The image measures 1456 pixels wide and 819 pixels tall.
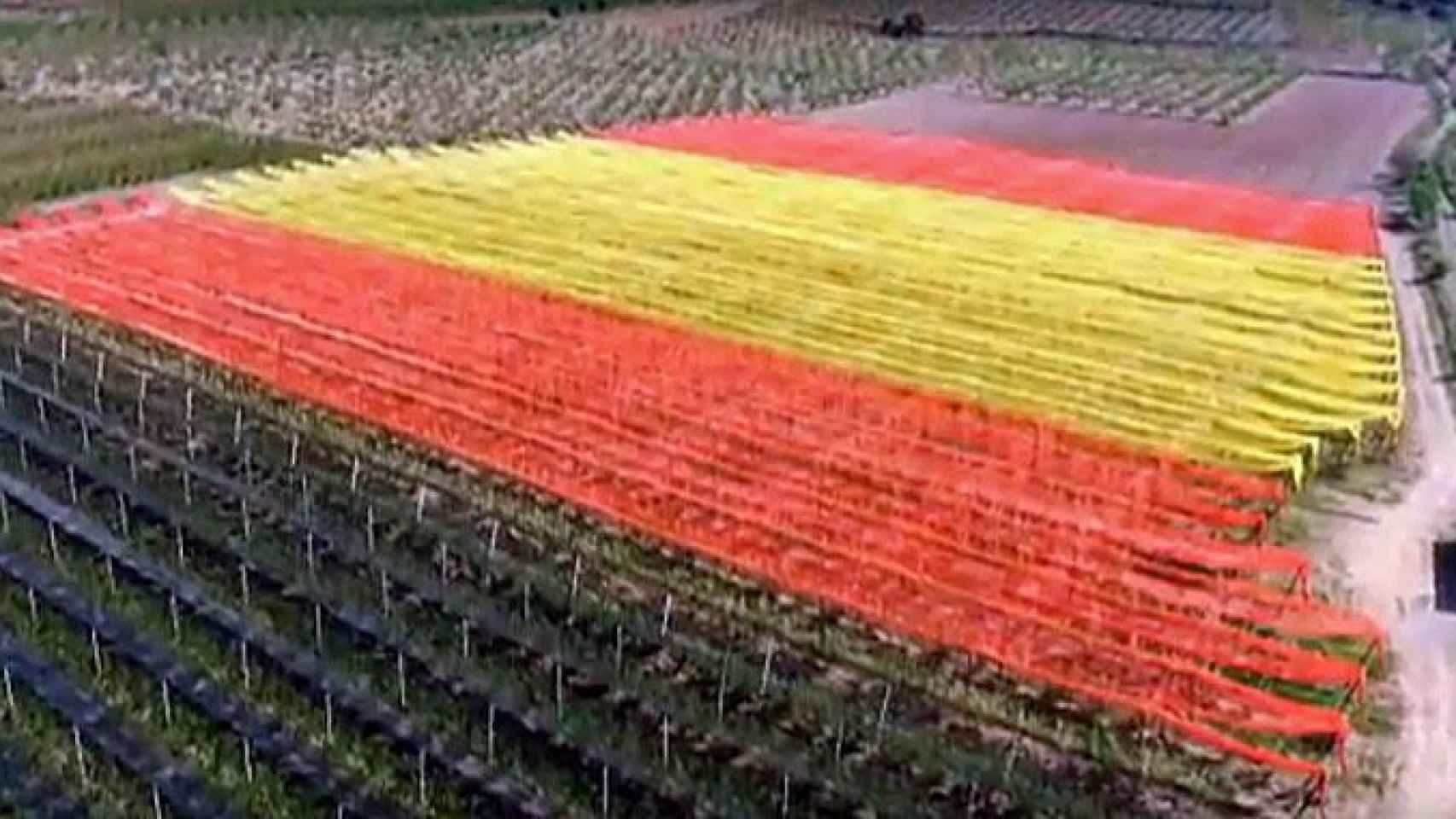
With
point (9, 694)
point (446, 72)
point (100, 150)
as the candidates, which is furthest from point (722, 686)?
point (446, 72)

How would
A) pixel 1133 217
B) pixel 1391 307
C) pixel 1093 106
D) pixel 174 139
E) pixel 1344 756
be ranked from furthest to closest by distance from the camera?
pixel 1093 106 → pixel 174 139 → pixel 1133 217 → pixel 1391 307 → pixel 1344 756

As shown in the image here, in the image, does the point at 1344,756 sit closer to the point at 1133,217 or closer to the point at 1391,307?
the point at 1391,307

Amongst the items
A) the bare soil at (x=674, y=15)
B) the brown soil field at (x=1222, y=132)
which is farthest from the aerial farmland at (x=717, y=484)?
the bare soil at (x=674, y=15)

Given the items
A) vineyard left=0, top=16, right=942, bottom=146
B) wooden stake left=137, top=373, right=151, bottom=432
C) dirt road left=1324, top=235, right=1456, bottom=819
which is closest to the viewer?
dirt road left=1324, top=235, right=1456, bottom=819

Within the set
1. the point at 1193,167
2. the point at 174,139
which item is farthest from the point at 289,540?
the point at 1193,167

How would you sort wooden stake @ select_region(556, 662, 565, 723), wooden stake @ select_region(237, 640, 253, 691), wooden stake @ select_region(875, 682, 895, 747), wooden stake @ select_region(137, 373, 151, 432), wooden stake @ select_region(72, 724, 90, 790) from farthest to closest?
wooden stake @ select_region(137, 373, 151, 432), wooden stake @ select_region(237, 640, 253, 691), wooden stake @ select_region(556, 662, 565, 723), wooden stake @ select_region(875, 682, 895, 747), wooden stake @ select_region(72, 724, 90, 790)

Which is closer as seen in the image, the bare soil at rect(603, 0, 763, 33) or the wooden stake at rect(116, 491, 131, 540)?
the wooden stake at rect(116, 491, 131, 540)

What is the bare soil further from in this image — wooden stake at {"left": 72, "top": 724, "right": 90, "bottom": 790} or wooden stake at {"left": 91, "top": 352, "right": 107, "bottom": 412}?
wooden stake at {"left": 72, "top": 724, "right": 90, "bottom": 790}

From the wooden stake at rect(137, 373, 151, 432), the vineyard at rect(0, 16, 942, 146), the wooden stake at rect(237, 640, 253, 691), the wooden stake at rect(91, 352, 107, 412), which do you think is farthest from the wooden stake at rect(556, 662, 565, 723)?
the vineyard at rect(0, 16, 942, 146)
